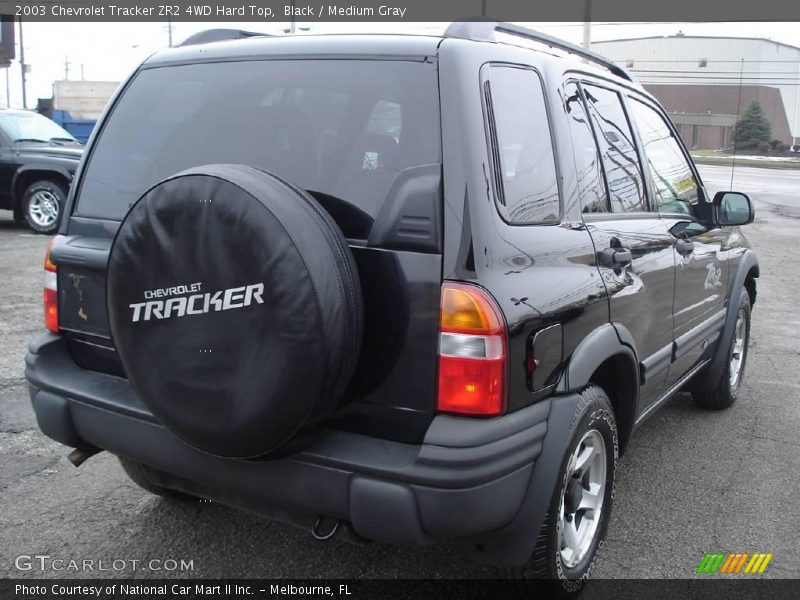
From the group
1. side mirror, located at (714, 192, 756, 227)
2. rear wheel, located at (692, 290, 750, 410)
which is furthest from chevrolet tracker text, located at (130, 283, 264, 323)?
rear wheel, located at (692, 290, 750, 410)

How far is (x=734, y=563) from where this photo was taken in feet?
9.93

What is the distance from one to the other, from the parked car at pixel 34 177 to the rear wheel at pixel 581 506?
1044cm

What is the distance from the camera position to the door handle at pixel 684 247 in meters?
3.55

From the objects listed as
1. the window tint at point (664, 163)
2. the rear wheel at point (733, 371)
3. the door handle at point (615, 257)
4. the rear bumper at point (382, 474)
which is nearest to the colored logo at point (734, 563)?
the rear bumper at point (382, 474)

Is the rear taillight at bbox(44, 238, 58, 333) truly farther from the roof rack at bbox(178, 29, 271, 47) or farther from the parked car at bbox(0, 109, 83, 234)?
the parked car at bbox(0, 109, 83, 234)

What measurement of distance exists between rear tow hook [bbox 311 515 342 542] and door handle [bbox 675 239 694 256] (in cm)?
214

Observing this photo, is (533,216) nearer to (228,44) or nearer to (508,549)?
(508,549)

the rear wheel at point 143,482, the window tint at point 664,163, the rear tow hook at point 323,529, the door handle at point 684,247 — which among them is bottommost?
the rear wheel at point 143,482

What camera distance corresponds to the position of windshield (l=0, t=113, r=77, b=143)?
11.9m

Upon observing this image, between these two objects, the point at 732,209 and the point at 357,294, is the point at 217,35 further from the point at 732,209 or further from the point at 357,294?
the point at 732,209

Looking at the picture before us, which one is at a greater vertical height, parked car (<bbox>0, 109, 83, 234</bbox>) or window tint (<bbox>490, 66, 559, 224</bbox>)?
window tint (<bbox>490, 66, 559, 224</bbox>)

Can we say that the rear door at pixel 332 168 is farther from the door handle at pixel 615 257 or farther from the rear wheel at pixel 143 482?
the door handle at pixel 615 257

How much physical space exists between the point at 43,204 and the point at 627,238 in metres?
10.8

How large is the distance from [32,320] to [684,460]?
17.1ft
